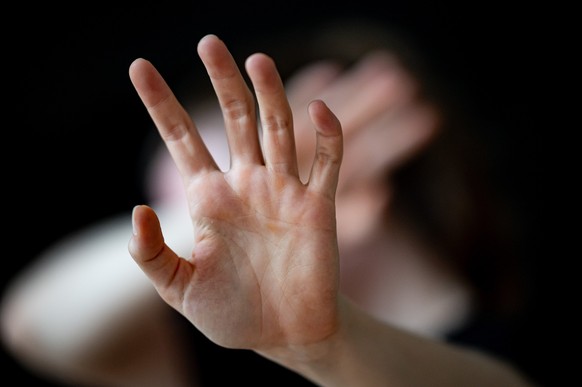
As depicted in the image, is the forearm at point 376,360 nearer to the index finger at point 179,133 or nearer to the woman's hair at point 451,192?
the index finger at point 179,133

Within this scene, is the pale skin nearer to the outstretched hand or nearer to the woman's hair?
the outstretched hand

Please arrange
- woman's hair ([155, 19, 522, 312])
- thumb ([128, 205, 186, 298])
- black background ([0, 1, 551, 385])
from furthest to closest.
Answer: black background ([0, 1, 551, 385]), woman's hair ([155, 19, 522, 312]), thumb ([128, 205, 186, 298])

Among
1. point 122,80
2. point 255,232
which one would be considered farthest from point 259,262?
point 122,80

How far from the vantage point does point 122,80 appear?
1.41m

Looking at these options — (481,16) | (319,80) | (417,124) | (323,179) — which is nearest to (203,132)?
(319,80)

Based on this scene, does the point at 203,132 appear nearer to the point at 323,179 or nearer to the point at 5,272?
the point at 5,272

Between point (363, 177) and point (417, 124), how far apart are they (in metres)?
0.12

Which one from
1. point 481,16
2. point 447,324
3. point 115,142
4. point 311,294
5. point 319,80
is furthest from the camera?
point 115,142

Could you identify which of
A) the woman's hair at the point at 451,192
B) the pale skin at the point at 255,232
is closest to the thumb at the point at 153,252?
the pale skin at the point at 255,232

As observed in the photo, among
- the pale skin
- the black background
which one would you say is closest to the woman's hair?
the black background

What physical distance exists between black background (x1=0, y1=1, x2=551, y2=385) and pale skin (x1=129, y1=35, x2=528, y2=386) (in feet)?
2.90

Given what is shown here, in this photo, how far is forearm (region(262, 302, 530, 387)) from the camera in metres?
0.55

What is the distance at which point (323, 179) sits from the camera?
52cm

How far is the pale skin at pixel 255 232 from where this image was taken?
1.67 ft
